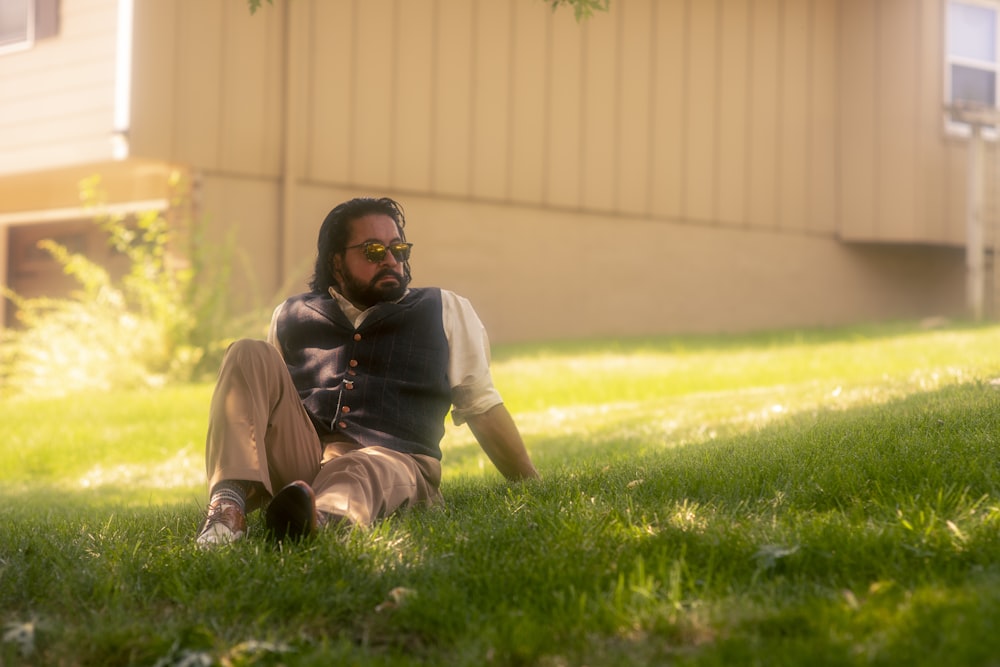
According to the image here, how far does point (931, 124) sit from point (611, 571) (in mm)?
14556

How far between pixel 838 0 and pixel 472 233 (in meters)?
6.72

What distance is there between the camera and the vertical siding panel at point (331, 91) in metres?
12.2

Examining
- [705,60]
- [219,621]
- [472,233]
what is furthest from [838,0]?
[219,621]

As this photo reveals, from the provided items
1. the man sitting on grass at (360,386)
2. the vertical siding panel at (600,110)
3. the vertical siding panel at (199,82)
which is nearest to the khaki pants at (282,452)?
the man sitting on grass at (360,386)

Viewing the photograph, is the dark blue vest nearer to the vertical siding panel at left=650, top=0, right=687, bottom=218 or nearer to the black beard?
the black beard

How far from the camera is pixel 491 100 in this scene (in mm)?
13492

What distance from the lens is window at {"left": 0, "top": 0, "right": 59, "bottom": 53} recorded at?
1188 cm

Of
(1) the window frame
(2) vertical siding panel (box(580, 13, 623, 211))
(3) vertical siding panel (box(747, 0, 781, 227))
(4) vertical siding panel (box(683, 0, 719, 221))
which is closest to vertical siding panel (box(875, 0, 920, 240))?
Answer: (1) the window frame

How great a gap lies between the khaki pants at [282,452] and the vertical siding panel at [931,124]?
13.6 m

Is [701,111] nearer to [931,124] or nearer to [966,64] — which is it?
[931,124]

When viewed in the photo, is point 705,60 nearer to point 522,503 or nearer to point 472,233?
point 472,233

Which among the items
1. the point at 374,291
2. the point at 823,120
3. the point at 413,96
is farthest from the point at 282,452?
the point at 823,120

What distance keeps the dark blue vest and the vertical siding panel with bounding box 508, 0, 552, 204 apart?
9402 millimetres

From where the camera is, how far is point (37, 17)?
12.0 meters
